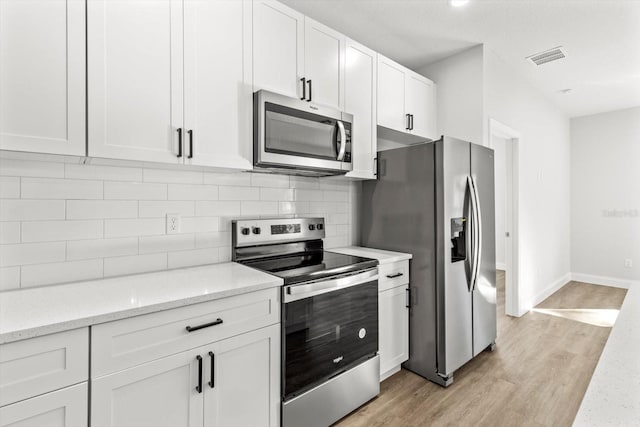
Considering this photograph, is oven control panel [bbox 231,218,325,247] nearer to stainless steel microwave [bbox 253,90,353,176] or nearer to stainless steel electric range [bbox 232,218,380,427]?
stainless steel electric range [bbox 232,218,380,427]

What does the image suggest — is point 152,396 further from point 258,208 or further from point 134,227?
point 258,208

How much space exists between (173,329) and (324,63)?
6.22 ft

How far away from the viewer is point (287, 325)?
1.74m

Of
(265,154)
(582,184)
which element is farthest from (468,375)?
(582,184)

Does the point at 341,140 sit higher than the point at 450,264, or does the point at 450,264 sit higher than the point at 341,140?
the point at 341,140

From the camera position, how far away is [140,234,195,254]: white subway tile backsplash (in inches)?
71.8

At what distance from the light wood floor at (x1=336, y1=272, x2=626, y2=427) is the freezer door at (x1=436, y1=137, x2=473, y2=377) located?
205 mm

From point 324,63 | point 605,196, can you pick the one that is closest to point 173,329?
point 324,63

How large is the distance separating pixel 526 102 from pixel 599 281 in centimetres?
347

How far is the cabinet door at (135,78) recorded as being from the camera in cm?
143

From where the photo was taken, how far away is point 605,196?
529 centimetres

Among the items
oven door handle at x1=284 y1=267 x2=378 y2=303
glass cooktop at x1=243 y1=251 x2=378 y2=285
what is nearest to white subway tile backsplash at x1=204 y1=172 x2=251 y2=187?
glass cooktop at x1=243 y1=251 x2=378 y2=285

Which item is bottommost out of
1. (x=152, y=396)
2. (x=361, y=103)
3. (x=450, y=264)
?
(x=152, y=396)

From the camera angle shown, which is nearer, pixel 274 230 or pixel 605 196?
pixel 274 230
